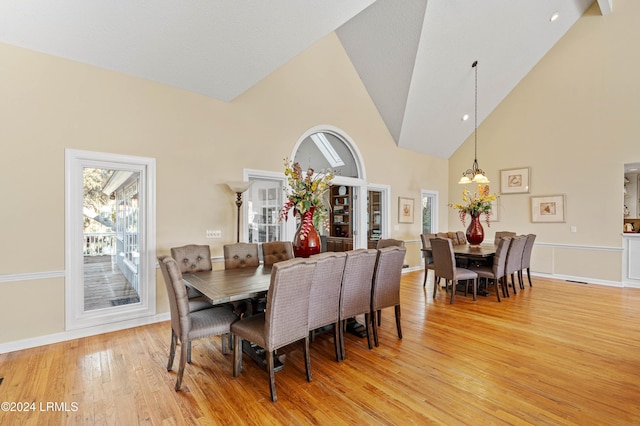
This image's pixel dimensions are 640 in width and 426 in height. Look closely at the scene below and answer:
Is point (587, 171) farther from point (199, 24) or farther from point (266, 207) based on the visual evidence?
point (199, 24)

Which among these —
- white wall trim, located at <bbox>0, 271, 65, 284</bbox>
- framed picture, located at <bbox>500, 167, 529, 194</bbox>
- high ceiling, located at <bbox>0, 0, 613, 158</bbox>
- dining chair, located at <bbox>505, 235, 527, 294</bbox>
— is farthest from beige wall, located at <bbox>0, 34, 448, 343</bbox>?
framed picture, located at <bbox>500, 167, 529, 194</bbox>

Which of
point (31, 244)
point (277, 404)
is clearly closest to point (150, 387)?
point (277, 404)

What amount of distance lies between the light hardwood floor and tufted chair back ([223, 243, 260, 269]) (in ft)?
3.01

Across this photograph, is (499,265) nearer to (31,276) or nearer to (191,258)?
(191,258)

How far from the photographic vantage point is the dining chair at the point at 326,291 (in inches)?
103

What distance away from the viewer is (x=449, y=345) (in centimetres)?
325

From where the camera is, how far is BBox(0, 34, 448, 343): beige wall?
3141 millimetres

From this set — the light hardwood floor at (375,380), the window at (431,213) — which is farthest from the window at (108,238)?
the window at (431,213)

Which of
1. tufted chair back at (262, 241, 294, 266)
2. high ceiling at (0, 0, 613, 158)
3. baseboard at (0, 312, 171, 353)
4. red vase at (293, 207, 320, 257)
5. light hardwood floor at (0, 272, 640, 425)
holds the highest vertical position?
high ceiling at (0, 0, 613, 158)

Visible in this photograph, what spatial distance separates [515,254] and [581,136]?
3.28 metres

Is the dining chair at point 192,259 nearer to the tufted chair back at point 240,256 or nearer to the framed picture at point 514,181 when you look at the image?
the tufted chair back at point 240,256

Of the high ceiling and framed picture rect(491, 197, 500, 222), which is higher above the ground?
the high ceiling

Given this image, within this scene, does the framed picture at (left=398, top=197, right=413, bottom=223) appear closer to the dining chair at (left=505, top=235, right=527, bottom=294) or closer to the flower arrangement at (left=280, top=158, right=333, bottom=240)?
the dining chair at (left=505, top=235, right=527, bottom=294)

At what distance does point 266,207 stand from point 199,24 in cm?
270
